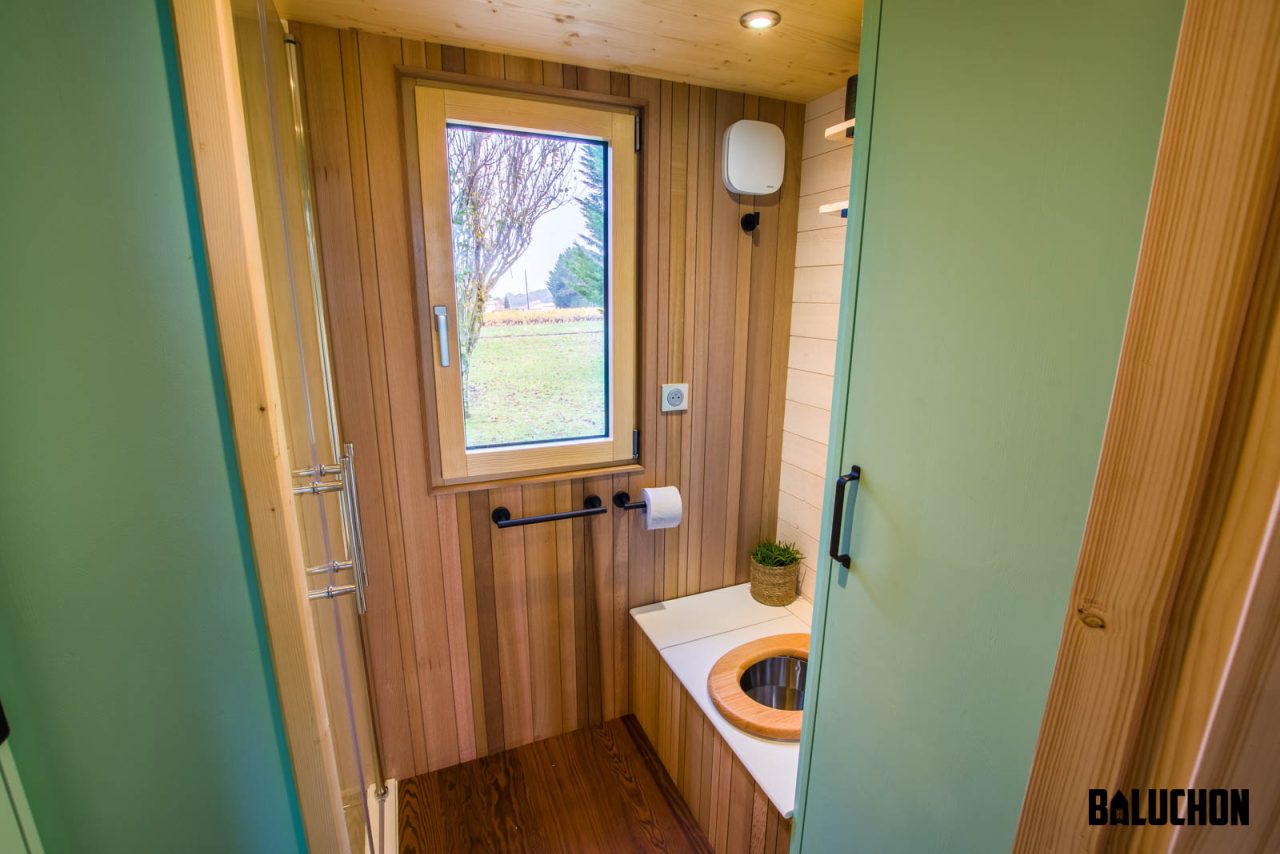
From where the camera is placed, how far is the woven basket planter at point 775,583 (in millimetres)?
2096

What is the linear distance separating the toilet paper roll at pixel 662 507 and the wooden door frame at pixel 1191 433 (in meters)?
1.48

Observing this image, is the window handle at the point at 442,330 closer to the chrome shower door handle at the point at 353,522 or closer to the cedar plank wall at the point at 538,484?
the cedar plank wall at the point at 538,484

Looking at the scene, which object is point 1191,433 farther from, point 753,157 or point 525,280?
point 753,157

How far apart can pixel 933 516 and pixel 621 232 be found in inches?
51.0

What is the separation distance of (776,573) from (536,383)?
113 cm

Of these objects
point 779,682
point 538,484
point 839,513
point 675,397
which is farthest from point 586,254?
point 779,682

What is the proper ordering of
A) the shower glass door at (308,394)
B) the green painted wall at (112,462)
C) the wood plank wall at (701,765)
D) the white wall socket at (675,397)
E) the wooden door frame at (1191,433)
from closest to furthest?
1. the wooden door frame at (1191,433)
2. the green painted wall at (112,462)
3. the shower glass door at (308,394)
4. the wood plank wall at (701,765)
5. the white wall socket at (675,397)

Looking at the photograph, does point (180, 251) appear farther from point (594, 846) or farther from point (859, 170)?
point (594, 846)

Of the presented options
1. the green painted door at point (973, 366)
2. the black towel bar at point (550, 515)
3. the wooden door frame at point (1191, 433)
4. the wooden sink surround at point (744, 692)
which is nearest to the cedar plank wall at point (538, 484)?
the black towel bar at point (550, 515)

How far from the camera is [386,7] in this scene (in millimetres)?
1284

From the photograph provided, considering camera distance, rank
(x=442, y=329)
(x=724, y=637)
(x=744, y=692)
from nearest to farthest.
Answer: (x=442, y=329) < (x=744, y=692) < (x=724, y=637)

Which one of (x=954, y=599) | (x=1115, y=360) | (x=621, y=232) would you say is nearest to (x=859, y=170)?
(x=1115, y=360)

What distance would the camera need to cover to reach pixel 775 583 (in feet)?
6.89

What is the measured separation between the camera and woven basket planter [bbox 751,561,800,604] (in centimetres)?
210
